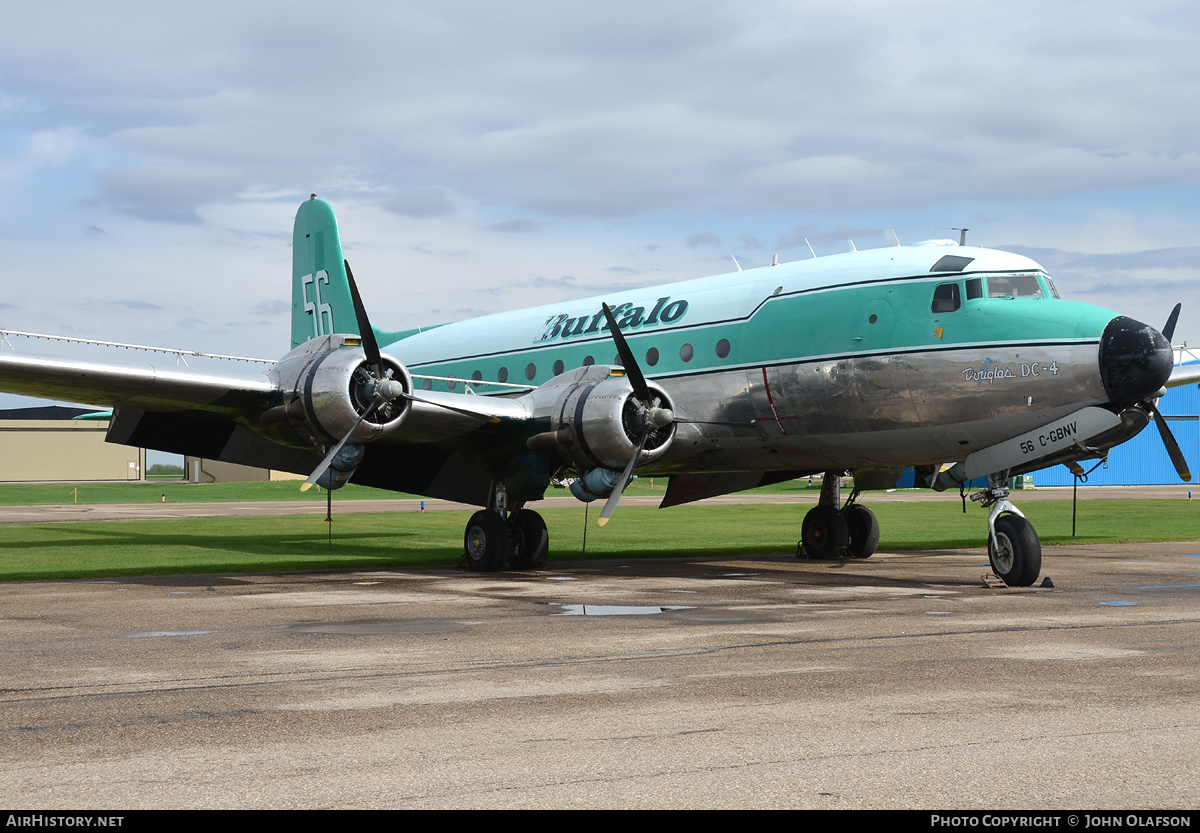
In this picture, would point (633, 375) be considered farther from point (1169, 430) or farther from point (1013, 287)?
point (1169, 430)

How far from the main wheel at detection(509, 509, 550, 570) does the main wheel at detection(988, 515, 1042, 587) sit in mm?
6961

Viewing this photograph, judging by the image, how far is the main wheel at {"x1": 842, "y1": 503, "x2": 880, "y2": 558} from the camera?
20734 millimetres

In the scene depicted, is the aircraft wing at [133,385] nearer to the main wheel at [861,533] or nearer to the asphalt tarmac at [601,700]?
the asphalt tarmac at [601,700]

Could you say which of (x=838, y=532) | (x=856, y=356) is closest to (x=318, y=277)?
(x=838, y=532)

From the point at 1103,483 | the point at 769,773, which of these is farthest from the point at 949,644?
the point at 1103,483

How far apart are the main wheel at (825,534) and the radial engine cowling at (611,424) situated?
5344mm

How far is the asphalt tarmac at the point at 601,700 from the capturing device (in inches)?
203

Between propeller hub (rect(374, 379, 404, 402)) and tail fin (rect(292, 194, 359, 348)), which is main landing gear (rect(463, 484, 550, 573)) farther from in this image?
tail fin (rect(292, 194, 359, 348))

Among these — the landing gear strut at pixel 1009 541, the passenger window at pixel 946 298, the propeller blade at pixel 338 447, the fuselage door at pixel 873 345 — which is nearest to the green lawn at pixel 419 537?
the propeller blade at pixel 338 447

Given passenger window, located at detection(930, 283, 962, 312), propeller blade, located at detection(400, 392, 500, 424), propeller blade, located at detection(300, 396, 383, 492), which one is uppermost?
passenger window, located at detection(930, 283, 962, 312)

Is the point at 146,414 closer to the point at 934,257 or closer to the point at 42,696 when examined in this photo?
the point at 42,696

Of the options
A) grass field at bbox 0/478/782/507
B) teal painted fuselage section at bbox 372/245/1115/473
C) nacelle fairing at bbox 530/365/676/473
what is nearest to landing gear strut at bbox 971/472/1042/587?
teal painted fuselage section at bbox 372/245/1115/473

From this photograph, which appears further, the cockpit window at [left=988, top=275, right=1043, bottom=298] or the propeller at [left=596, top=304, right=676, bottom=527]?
the propeller at [left=596, top=304, right=676, bottom=527]
